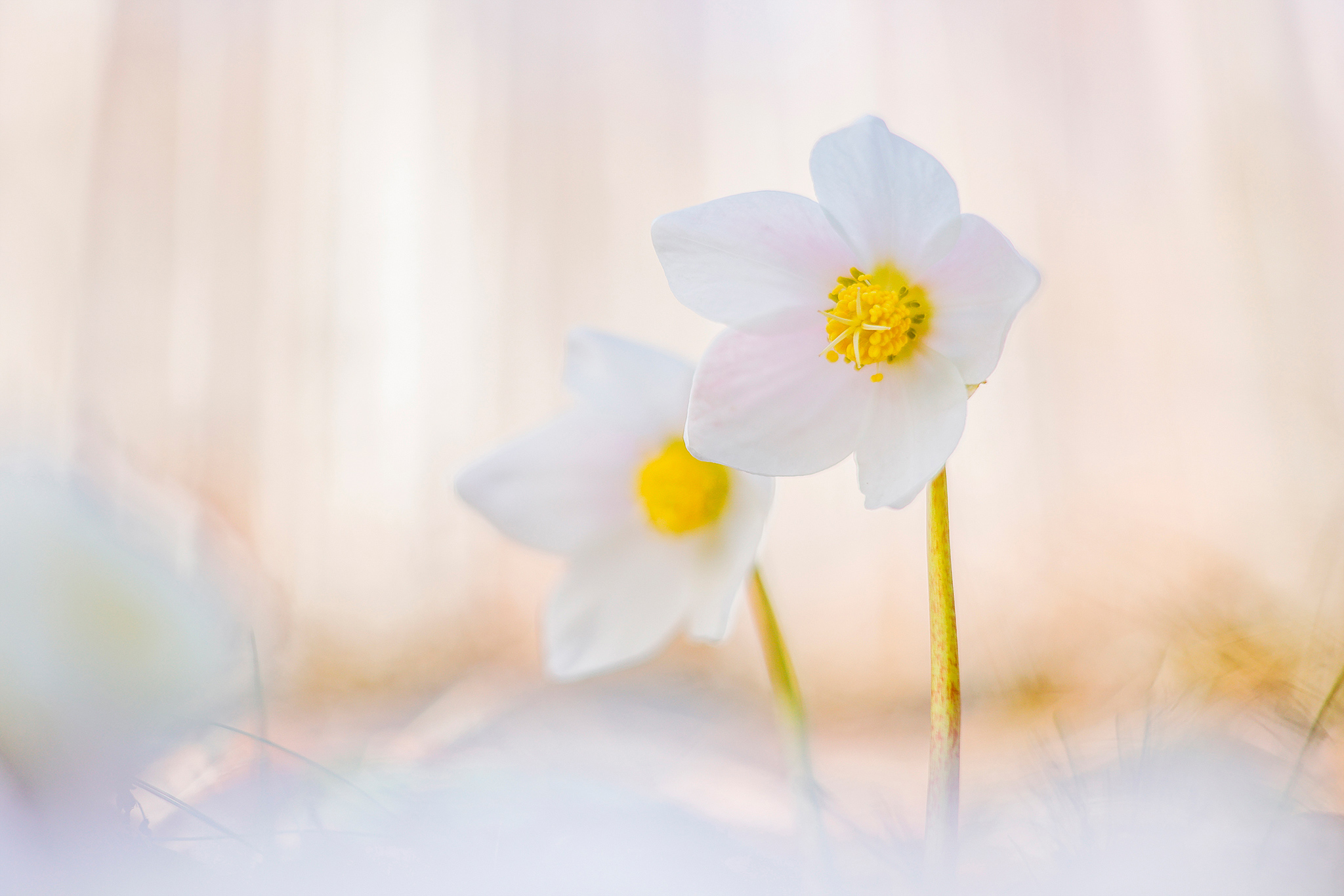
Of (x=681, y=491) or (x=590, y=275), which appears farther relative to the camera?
(x=590, y=275)

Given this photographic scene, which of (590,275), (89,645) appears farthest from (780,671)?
(590,275)

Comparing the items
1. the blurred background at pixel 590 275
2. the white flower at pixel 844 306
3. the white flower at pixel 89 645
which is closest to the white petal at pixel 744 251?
the white flower at pixel 844 306

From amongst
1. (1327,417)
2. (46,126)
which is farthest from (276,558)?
(1327,417)

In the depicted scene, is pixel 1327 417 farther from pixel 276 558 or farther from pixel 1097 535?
Result: pixel 276 558

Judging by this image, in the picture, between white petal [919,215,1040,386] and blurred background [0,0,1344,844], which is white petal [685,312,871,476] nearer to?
white petal [919,215,1040,386]

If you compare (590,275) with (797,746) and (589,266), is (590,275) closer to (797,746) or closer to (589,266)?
(589,266)

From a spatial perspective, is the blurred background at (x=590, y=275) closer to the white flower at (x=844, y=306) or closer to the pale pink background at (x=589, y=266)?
the pale pink background at (x=589, y=266)
